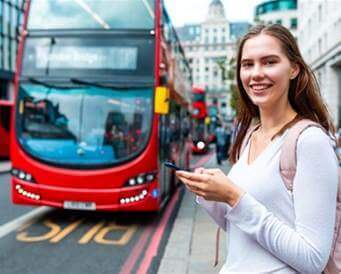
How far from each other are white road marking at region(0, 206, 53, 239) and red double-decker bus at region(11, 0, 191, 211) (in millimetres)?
499

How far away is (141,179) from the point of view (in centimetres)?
720

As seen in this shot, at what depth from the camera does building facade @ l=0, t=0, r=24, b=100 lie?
112ft

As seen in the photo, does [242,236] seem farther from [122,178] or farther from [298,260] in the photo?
[122,178]

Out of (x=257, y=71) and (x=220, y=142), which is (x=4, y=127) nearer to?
(x=220, y=142)

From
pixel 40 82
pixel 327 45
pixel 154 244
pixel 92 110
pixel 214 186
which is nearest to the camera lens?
pixel 214 186

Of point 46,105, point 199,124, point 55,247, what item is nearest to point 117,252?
point 55,247

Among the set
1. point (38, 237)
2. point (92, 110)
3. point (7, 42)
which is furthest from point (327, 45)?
point (38, 237)

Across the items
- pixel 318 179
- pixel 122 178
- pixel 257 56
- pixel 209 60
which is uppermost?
pixel 209 60

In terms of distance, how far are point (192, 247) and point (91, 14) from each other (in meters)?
3.93

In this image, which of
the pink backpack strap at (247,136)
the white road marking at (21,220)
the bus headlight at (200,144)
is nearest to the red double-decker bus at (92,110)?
the white road marking at (21,220)

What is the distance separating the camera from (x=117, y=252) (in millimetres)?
6195

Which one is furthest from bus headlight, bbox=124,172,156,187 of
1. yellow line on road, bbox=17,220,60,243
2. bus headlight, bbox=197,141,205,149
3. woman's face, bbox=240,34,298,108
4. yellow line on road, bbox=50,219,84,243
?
woman's face, bbox=240,34,298,108

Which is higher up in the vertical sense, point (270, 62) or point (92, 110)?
point (270, 62)

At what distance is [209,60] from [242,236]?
94.2 meters
